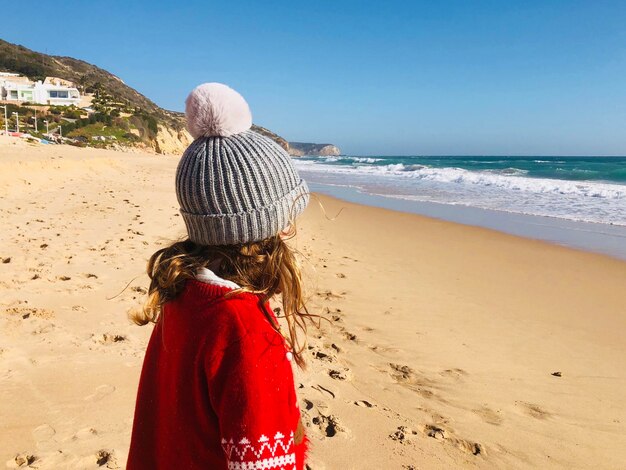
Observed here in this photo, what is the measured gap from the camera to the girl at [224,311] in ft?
3.27

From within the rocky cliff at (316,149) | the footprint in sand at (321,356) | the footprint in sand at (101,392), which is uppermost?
the rocky cliff at (316,149)

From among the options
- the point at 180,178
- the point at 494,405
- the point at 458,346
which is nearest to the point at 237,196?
the point at 180,178

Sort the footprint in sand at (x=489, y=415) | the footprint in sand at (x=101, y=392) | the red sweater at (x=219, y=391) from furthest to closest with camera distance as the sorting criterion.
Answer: the footprint in sand at (x=489, y=415)
the footprint in sand at (x=101, y=392)
the red sweater at (x=219, y=391)

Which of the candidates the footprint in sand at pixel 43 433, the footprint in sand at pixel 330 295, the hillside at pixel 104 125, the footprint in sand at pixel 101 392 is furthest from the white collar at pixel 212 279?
the hillside at pixel 104 125

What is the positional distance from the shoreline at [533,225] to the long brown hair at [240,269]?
27.3 ft

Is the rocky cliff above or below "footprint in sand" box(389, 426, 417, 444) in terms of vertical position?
above

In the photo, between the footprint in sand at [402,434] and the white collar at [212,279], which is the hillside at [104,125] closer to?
the footprint in sand at [402,434]

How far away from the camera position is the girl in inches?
39.3

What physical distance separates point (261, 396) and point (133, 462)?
1.73 feet

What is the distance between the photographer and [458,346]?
14.0ft

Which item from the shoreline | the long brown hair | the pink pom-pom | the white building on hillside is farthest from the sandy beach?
the white building on hillside

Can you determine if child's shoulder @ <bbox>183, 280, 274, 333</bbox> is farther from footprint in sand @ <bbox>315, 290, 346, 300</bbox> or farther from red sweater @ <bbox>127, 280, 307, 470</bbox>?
footprint in sand @ <bbox>315, 290, 346, 300</bbox>

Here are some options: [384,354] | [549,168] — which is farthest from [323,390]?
[549,168]

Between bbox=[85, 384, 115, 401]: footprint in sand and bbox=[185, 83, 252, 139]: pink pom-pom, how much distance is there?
7.46 ft
